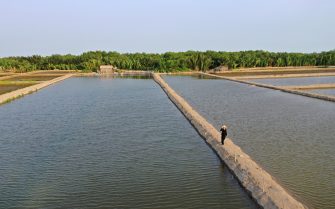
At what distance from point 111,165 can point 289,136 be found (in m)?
8.72

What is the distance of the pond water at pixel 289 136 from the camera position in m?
11.9

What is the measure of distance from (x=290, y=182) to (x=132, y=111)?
1784cm

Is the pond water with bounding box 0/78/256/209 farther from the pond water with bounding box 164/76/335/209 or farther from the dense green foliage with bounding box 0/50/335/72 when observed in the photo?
A: the dense green foliage with bounding box 0/50/335/72

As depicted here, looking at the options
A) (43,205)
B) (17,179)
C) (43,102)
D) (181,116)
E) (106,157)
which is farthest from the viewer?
(43,102)

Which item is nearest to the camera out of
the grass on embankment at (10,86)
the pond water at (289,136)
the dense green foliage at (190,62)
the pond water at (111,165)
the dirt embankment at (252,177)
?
the dirt embankment at (252,177)

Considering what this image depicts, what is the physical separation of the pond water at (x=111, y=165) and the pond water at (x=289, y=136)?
68.8 inches

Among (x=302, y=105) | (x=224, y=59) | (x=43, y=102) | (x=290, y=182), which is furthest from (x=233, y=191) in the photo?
(x=224, y=59)

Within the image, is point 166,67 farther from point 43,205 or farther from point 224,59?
point 43,205

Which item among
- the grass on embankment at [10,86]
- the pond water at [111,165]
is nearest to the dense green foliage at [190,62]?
the grass on embankment at [10,86]

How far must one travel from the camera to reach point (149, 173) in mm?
13430

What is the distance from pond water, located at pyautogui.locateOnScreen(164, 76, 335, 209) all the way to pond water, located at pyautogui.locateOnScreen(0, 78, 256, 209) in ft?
5.73

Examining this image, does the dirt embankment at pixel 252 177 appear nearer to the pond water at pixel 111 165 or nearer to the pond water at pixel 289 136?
the pond water at pixel 111 165

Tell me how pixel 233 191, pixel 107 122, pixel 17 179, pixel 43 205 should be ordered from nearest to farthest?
1. pixel 43 205
2. pixel 233 191
3. pixel 17 179
4. pixel 107 122

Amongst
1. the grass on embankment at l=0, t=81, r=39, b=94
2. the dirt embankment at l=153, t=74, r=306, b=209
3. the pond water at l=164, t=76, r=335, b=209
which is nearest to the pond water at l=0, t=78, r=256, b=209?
the dirt embankment at l=153, t=74, r=306, b=209
